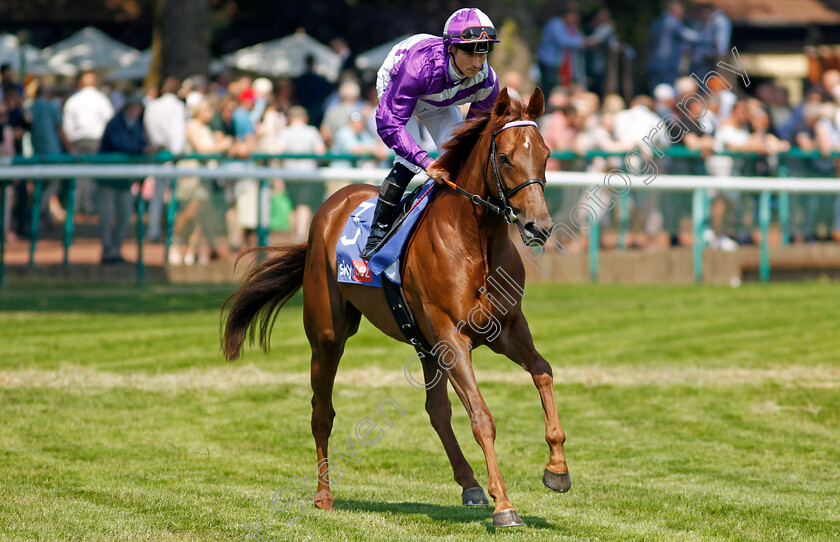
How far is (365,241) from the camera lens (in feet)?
21.0

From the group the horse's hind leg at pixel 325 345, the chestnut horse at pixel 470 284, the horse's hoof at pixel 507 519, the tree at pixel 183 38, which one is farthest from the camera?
the tree at pixel 183 38

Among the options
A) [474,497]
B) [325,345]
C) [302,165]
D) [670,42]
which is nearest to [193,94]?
[302,165]

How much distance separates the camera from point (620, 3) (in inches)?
974

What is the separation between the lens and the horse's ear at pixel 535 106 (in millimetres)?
5539

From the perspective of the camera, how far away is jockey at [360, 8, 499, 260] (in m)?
5.88

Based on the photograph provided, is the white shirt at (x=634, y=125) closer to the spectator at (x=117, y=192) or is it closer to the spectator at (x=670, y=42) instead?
the spectator at (x=670, y=42)

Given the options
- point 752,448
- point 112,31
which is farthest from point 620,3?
point 752,448

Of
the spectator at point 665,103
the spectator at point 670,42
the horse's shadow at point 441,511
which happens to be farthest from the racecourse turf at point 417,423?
the spectator at point 670,42

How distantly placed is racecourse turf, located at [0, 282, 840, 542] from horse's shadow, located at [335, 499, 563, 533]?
0.02 meters

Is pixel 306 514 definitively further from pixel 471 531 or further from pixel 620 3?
pixel 620 3

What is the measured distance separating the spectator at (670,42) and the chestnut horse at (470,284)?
1265 centimetres

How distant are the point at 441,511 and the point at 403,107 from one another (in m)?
2.06

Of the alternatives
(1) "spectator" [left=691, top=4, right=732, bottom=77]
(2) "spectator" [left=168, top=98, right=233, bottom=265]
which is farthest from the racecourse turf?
(1) "spectator" [left=691, top=4, right=732, bottom=77]

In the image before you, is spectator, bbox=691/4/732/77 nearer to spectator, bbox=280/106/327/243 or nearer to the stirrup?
spectator, bbox=280/106/327/243
